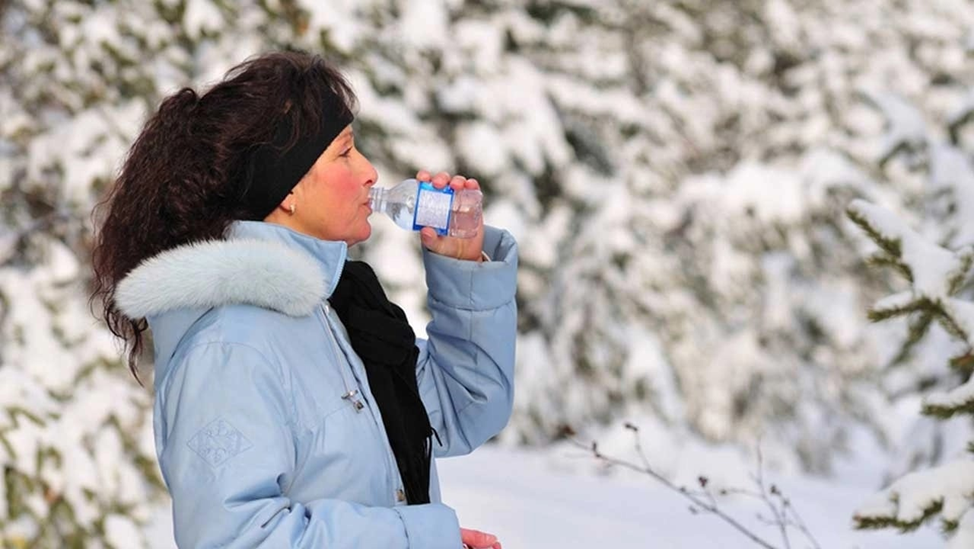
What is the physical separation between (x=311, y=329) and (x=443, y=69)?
23.4 ft

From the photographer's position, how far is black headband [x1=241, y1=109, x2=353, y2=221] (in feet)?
6.31

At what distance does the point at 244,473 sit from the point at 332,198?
19.7 inches

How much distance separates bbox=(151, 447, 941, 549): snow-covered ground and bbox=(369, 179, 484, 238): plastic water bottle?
2.09m

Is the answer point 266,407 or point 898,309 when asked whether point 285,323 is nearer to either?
point 266,407

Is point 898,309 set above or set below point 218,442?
above

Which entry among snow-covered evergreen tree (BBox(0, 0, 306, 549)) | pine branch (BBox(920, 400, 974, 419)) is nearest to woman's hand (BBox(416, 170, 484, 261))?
pine branch (BBox(920, 400, 974, 419))

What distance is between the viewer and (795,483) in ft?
25.5

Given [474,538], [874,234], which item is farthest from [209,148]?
[874,234]

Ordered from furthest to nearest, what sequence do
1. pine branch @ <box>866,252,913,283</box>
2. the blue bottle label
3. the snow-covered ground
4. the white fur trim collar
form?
the snow-covered ground < pine branch @ <box>866,252,913,283</box> < the blue bottle label < the white fur trim collar

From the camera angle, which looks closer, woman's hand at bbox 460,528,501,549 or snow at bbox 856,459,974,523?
woman's hand at bbox 460,528,501,549

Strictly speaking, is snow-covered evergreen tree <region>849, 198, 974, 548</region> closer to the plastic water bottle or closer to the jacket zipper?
the plastic water bottle

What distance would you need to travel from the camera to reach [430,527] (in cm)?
177

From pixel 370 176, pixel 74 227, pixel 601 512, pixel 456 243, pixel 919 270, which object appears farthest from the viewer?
pixel 601 512

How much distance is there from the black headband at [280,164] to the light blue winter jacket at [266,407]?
42mm
